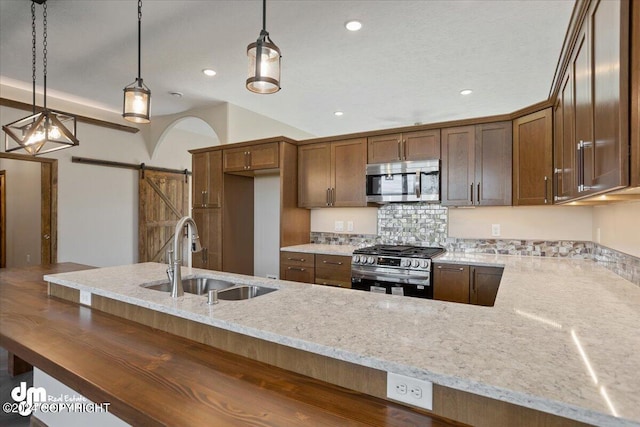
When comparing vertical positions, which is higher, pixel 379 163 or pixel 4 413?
pixel 379 163

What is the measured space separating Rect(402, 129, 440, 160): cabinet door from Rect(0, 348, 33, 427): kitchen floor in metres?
3.73

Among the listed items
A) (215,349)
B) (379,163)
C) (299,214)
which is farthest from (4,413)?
(379,163)

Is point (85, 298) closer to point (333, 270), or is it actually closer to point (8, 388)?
point (8, 388)

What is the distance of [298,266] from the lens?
3783mm

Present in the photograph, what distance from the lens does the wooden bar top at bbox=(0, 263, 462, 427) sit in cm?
91

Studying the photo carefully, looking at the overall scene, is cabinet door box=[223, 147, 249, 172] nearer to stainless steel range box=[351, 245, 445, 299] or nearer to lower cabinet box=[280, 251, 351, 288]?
lower cabinet box=[280, 251, 351, 288]

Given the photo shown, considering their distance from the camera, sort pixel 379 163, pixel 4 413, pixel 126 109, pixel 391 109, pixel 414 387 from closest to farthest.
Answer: pixel 414 387, pixel 126 109, pixel 4 413, pixel 379 163, pixel 391 109

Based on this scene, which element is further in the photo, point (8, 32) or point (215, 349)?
point (8, 32)

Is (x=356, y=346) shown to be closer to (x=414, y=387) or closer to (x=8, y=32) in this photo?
(x=414, y=387)

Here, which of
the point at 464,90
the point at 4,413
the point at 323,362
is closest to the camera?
the point at 323,362

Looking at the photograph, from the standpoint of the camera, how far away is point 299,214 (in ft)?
14.0

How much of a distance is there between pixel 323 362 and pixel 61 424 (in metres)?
1.59

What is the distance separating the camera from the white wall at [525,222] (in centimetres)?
307

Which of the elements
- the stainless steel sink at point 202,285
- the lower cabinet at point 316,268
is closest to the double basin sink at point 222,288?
the stainless steel sink at point 202,285
